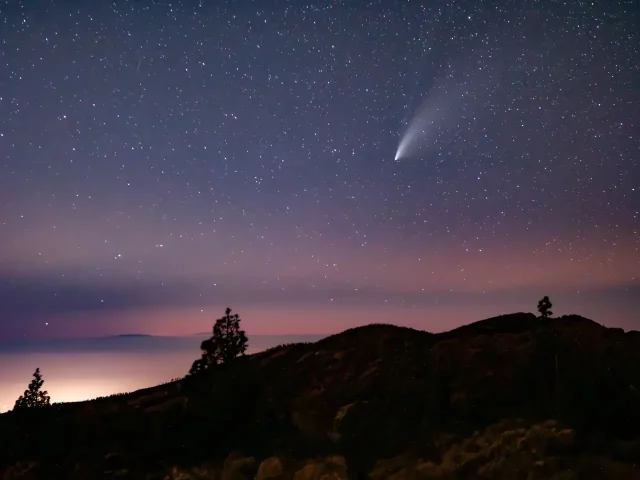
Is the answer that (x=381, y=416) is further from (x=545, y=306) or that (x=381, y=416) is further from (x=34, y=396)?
(x=34, y=396)

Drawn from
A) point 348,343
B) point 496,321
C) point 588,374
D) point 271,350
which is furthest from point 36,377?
Result: point 588,374

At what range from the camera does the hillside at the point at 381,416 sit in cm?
1953

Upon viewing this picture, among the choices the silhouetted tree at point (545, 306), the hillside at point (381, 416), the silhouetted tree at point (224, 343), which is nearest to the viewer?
the hillside at point (381, 416)

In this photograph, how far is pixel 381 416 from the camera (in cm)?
2566

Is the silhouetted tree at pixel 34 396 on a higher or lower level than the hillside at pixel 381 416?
higher

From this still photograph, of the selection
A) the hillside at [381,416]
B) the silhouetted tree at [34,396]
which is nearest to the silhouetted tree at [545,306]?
the hillside at [381,416]

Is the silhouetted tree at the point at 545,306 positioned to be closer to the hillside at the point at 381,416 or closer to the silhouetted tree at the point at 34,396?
the hillside at the point at 381,416

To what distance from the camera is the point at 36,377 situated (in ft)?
225

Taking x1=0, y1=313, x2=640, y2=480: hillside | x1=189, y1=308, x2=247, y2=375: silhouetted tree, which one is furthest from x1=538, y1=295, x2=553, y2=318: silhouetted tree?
x1=189, y1=308, x2=247, y2=375: silhouetted tree

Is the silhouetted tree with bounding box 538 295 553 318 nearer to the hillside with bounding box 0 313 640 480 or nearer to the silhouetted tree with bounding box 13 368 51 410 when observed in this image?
the hillside with bounding box 0 313 640 480

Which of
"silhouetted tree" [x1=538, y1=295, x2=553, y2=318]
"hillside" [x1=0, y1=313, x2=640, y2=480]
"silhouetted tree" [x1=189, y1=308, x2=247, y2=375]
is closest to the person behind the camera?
"hillside" [x1=0, y1=313, x2=640, y2=480]

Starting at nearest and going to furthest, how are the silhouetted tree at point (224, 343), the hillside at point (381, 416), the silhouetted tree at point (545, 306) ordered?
the hillside at point (381, 416) < the silhouetted tree at point (545, 306) < the silhouetted tree at point (224, 343)

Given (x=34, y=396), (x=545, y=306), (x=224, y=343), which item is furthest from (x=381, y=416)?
(x=34, y=396)

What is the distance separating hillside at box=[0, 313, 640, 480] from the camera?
19.5m
